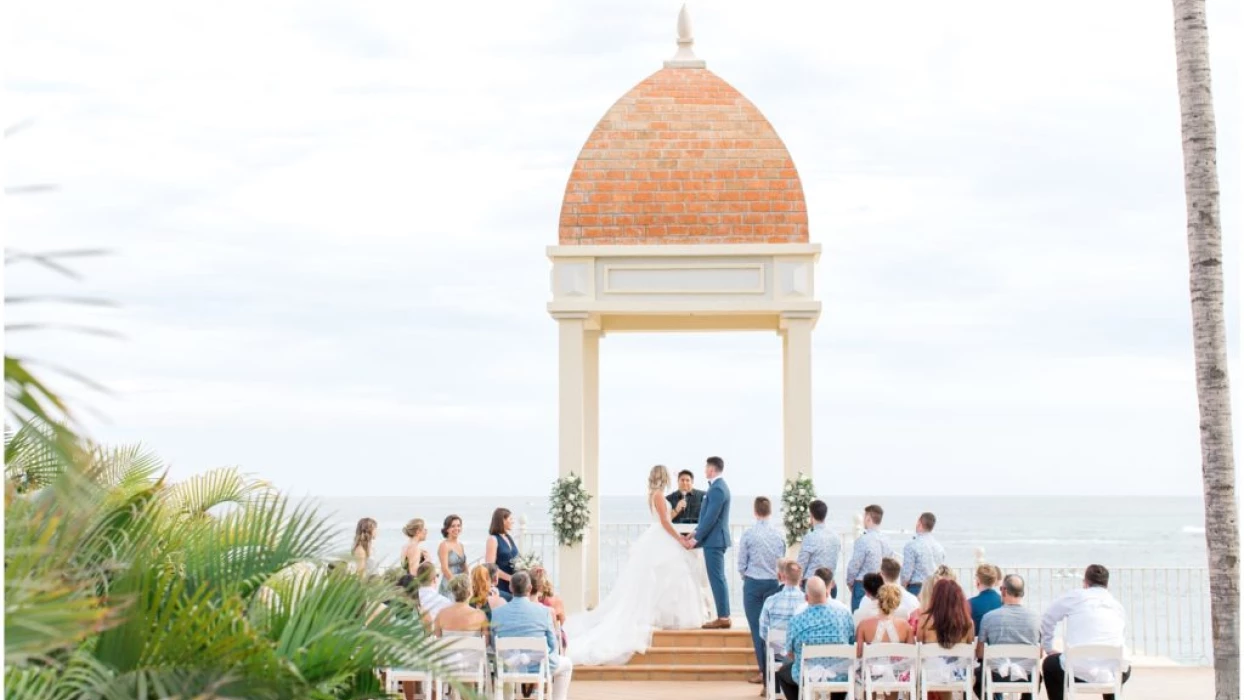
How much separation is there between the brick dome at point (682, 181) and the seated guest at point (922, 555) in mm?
3832

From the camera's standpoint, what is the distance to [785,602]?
38.1 feet

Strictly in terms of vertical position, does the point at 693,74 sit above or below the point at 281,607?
above

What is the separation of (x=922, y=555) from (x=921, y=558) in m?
0.03

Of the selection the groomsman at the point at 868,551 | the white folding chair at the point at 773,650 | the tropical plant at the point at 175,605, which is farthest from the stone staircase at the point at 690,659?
the tropical plant at the point at 175,605

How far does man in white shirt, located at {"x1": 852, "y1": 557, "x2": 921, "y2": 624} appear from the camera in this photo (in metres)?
10.8

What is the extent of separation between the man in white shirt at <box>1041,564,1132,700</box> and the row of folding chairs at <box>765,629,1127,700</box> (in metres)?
0.11

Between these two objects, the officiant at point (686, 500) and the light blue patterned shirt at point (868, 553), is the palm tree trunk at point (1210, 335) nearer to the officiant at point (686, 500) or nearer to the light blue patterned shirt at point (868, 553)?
the light blue patterned shirt at point (868, 553)

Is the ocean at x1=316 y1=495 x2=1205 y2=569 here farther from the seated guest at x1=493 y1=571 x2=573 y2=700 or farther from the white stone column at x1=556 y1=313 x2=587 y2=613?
the seated guest at x1=493 y1=571 x2=573 y2=700

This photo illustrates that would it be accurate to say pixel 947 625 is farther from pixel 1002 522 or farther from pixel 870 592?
pixel 1002 522

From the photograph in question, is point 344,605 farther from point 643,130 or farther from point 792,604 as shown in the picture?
point 643,130

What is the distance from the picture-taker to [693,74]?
16.4 meters

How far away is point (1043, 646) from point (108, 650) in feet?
25.4

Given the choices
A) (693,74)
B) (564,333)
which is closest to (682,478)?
(564,333)

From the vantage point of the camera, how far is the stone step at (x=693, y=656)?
46.5ft
